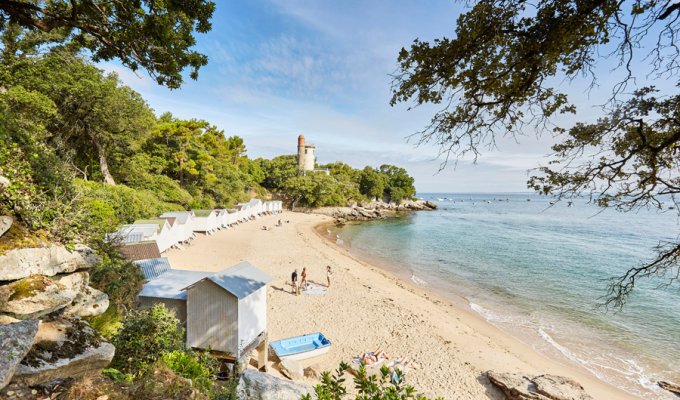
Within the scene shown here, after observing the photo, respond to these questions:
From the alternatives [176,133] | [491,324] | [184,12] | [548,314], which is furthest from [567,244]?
[176,133]

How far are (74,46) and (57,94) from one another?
1848 cm

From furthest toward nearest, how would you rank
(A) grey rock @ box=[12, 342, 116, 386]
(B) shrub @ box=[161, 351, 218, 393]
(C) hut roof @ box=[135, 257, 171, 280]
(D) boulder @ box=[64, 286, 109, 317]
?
(C) hut roof @ box=[135, 257, 171, 280], (B) shrub @ box=[161, 351, 218, 393], (D) boulder @ box=[64, 286, 109, 317], (A) grey rock @ box=[12, 342, 116, 386]

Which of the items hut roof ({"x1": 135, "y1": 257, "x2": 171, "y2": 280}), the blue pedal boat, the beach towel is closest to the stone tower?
the beach towel

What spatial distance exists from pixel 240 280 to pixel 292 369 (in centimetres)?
306

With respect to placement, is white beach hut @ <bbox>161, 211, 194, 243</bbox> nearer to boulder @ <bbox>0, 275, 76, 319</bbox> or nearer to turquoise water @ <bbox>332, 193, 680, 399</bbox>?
turquoise water @ <bbox>332, 193, 680, 399</bbox>

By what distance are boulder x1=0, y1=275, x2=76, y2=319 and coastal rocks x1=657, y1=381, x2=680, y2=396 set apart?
16.8 m

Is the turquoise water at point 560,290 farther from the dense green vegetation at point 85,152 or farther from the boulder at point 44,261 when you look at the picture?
the dense green vegetation at point 85,152

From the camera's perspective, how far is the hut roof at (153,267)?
1075 cm

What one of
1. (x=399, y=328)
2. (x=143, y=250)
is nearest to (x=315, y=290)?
(x=399, y=328)

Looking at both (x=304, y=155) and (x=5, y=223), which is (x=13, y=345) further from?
(x=304, y=155)

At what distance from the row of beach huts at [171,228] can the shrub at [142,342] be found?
11.2 feet

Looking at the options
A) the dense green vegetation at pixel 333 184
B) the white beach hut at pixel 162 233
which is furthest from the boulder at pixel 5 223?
the dense green vegetation at pixel 333 184

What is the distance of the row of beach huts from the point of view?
539 inches

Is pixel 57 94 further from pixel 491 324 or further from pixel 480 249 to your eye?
pixel 480 249
